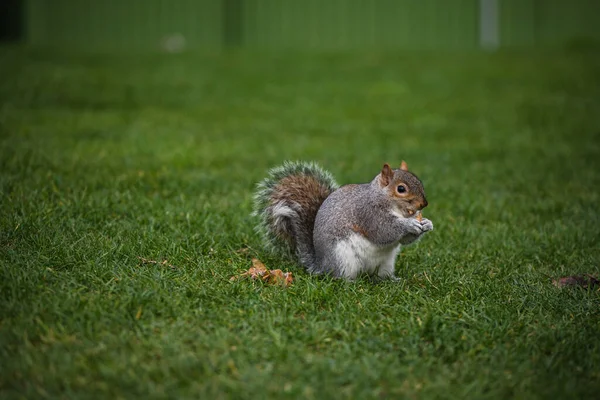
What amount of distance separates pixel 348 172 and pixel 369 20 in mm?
7745

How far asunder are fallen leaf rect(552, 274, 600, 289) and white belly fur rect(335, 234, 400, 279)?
865 mm

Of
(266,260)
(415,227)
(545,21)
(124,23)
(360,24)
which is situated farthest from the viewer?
(545,21)

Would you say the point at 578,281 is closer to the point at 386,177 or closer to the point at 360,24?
the point at 386,177

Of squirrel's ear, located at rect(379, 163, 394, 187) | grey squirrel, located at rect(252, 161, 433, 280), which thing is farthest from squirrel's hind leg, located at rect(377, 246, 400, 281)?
squirrel's ear, located at rect(379, 163, 394, 187)

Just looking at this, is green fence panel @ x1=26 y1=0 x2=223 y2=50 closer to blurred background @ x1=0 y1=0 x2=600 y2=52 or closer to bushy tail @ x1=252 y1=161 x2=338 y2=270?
blurred background @ x1=0 y1=0 x2=600 y2=52

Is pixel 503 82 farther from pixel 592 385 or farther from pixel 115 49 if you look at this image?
pixel 592 385

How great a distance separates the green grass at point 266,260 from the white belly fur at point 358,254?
3.3 inches

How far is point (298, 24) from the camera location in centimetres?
1320

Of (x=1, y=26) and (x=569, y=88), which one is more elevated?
(x=1, y=26)

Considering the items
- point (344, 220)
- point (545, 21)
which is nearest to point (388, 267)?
point (344, 220)

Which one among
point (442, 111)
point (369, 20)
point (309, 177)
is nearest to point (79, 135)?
point (309, 177)

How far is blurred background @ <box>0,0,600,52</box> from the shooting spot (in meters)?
12.5

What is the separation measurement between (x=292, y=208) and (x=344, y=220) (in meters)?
0.34

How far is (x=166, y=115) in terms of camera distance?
855 centimetres
